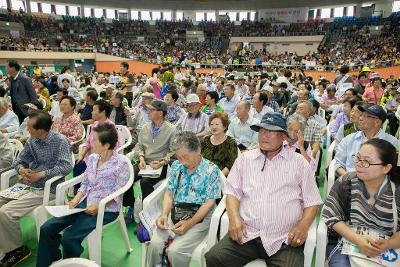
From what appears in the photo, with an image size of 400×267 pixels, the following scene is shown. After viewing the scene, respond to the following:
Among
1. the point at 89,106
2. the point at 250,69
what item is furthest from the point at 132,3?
the point at 89,106

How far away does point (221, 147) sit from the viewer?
3273 millimetres

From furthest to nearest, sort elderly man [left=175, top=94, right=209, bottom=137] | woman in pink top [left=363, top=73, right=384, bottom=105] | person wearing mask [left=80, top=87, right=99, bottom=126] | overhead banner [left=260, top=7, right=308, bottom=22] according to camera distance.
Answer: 1. overhead banner [left=260, top=7, right=308, bottom=22]
2. woman in pink top [left=363, top=73, right=384, bottom=105]
3. person wearing mask [left=80, top=87, right=99, bottom=126]
4. elderly man [left=175, top=94, right=209, bottom=137]

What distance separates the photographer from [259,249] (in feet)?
6.97

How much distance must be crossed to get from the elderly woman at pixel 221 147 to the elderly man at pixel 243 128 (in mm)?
844

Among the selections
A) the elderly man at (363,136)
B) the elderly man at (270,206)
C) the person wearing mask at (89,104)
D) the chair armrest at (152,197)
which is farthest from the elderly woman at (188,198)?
the person wearing mask at (89,104)

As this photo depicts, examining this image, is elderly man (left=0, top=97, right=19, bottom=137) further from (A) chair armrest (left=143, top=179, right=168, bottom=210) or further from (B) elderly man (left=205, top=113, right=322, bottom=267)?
(B) elderly man (left=205, top=113, right=322, bottom=267)

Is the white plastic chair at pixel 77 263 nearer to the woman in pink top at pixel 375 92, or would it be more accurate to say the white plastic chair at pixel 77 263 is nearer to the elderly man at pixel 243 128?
the elderly man at pixel 243 128

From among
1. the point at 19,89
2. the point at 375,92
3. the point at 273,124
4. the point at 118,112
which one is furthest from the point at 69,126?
the point at 375,92

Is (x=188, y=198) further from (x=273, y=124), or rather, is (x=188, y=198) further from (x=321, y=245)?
(x=321, y=245)

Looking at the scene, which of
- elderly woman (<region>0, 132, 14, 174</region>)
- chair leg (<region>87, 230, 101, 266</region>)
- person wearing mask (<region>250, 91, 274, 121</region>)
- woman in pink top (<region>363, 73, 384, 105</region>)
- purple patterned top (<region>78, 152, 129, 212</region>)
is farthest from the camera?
woman in pink top (<region>363, 73, 384, 105</region>)

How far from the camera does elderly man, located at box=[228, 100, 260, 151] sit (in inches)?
160

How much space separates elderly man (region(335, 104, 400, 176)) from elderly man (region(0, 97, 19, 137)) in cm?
409

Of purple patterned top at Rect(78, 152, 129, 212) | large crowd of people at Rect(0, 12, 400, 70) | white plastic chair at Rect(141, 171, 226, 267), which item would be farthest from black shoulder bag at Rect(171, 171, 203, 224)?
large crowd of people at Rect(0, 12, 400, 70)

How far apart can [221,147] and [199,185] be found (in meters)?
0.88
